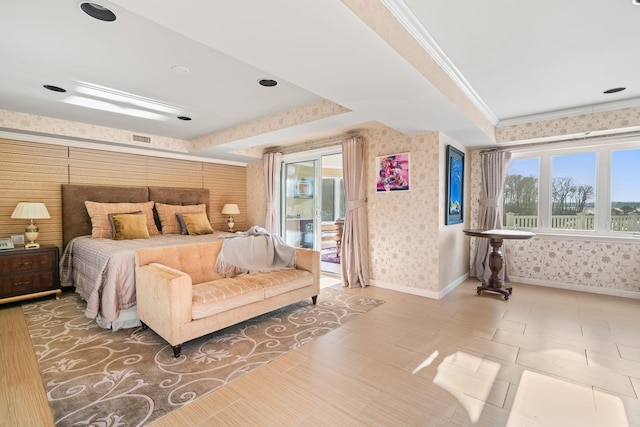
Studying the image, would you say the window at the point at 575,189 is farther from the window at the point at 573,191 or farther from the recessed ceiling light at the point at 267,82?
the recessed ceiling light at the point at 267,82

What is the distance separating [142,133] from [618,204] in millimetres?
7452

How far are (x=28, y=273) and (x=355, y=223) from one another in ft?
14.5

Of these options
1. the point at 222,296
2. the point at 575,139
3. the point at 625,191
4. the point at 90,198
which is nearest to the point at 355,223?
the point at 222,296

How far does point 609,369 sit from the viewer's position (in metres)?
2.28

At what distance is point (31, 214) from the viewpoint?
373 centimetres

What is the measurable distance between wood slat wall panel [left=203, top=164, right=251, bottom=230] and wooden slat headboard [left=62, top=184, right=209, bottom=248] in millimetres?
749

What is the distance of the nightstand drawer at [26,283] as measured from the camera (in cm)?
352

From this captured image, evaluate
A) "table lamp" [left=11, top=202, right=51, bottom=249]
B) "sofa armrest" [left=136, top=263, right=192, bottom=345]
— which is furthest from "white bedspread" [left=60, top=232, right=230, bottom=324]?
"table lamp" [left=11, top=202, right=51, bottom=249]

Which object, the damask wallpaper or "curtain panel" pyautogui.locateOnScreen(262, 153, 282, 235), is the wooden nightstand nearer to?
"curtain panel" pyautogui.locateOnScreen(262, 153, 282, 235)

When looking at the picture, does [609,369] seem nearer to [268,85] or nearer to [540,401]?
[540,401]

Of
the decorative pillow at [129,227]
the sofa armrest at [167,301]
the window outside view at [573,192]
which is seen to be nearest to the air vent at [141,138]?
the decorative pillow at [129,227]

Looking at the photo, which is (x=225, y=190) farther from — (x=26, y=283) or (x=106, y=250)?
(x=26, y=283)

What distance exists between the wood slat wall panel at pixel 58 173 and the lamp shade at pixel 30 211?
313mm

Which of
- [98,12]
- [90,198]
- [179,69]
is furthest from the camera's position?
[90,198]
